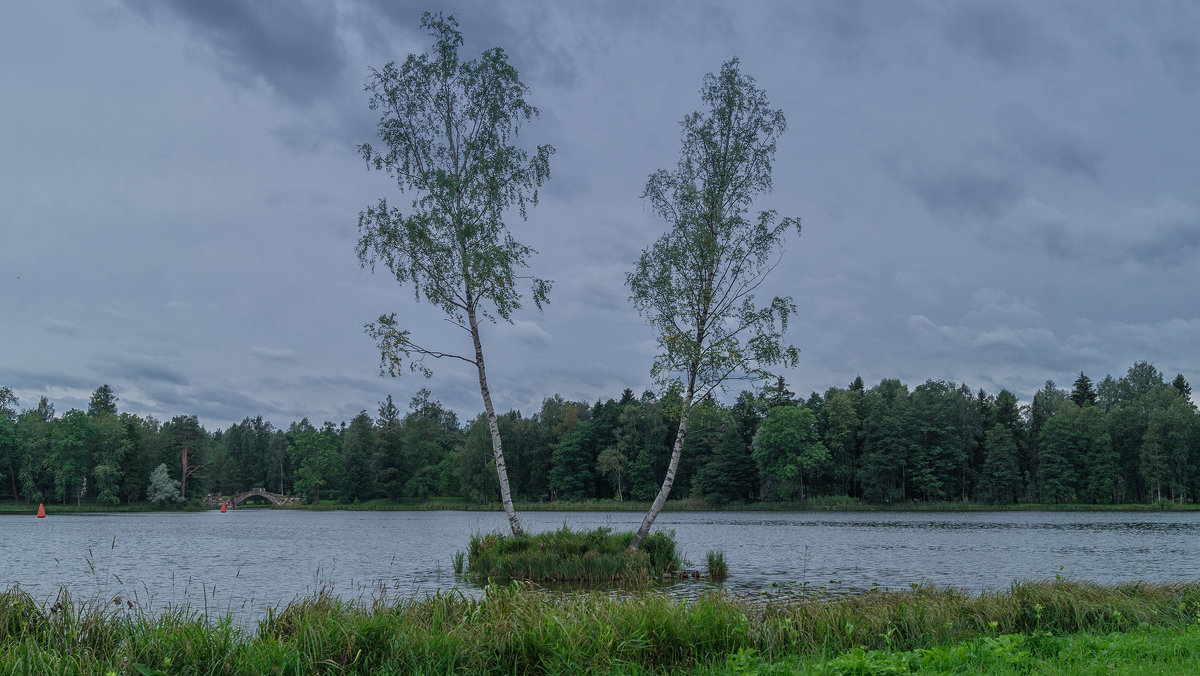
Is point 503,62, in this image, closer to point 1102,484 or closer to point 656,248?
point 656,248

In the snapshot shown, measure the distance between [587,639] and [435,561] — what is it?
2116 centimetres

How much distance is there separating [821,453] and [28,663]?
270ft

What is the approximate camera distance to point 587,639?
8781 mm

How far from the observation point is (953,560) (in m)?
27.7

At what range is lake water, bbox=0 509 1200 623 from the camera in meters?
19.6

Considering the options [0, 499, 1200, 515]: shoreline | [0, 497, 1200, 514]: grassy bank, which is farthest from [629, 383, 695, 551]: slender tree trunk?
[0, 497, 1200, 514]: grassy bank

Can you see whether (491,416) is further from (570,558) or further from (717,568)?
(717,568)

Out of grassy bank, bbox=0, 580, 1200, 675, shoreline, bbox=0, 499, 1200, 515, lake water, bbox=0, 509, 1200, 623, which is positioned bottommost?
shoreline, bbox=0, 499, 1200, 515

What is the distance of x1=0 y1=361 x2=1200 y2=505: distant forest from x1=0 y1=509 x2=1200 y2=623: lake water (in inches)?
1561

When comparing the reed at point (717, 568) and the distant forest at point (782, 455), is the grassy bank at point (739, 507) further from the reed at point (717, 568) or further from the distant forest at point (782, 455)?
the reed at point (717, 568)

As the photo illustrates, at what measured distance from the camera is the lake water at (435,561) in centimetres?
1961

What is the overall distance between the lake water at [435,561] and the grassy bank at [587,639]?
95.0 inches

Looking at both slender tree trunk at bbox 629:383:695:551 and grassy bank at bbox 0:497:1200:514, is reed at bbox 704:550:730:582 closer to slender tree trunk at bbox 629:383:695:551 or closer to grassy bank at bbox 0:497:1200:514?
slender tree trunk at bbox 629:383:695:551

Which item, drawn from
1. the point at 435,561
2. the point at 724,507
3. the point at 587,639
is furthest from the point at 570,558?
the point at 724,507
